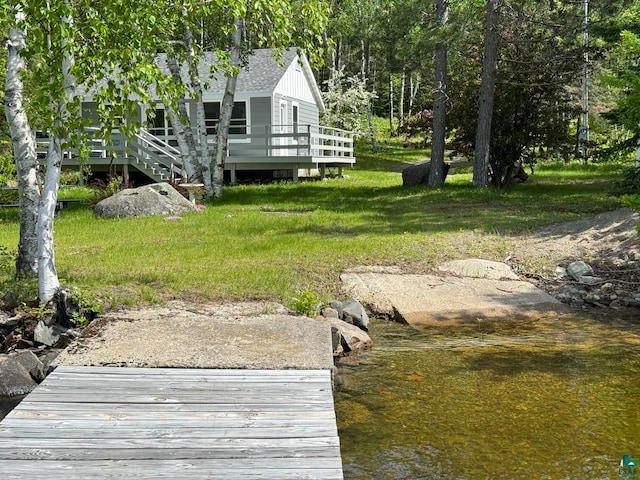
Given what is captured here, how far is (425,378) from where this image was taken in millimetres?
6828

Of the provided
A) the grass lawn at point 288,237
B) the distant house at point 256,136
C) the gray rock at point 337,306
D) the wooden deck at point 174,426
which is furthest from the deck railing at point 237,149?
the wooden deck at point 174,426

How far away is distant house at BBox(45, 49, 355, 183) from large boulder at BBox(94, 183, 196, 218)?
233 inches

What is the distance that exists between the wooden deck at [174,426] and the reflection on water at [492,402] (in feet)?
1.92

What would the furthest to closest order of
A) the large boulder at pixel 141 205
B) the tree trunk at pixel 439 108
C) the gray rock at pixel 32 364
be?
the tree trunk at pixel 439 108, the large boulder at pixel 141 205, the gray rock at pixel 32 364

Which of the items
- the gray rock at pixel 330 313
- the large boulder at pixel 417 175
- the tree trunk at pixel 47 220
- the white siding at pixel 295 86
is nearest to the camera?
the tree trunk at pixel 47 220

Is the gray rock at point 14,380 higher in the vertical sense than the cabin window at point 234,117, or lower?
lower

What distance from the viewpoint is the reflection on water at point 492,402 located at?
16.4 feet

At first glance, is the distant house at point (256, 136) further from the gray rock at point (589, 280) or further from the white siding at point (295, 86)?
the gray rock at point (589, 280)

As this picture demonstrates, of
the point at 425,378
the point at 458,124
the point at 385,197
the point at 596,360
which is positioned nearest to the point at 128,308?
the point at 425,378

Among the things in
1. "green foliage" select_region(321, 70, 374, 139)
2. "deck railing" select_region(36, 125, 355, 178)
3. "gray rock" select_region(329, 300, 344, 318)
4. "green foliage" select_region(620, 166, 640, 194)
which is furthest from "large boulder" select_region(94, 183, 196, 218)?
"green foliage" select_region(321, 70, 374, 139)

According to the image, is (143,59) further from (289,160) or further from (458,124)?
(289,160)

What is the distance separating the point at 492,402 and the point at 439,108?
55.0ft

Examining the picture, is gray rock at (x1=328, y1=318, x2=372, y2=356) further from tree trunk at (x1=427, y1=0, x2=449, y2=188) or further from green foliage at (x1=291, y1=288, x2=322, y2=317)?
tree trunk at (x1=427, y1=0, x2=449, y2=188)

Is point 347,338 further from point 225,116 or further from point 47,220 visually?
point 225,116
